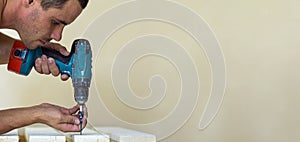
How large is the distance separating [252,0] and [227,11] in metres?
0.09

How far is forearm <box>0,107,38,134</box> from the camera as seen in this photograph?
44.1 inches

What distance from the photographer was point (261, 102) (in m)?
1.83

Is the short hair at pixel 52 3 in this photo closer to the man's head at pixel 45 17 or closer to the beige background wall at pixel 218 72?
the man's head at pixel 45 17

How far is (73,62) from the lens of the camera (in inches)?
45.9

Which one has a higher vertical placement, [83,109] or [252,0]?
[252,0]

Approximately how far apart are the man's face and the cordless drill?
60mm

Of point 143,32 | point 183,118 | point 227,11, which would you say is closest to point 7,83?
point 143,32

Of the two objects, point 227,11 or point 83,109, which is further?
point 227,11

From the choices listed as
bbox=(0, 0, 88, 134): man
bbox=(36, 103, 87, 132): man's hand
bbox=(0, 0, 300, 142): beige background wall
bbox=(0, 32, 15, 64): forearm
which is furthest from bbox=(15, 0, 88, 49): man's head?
bbox=(0, 0, 300, 142): beige background wall

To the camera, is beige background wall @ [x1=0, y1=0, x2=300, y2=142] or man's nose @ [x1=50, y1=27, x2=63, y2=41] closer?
man's nose @ [x1=50, y1=27, x2=63, y2=41]

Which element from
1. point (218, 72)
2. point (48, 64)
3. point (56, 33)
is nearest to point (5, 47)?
point (48, 64)

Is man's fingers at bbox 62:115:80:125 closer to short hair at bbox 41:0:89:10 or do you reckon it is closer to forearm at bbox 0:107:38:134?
forearm at bbox 0:107:38:134

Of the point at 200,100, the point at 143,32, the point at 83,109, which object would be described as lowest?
the point at 83,109

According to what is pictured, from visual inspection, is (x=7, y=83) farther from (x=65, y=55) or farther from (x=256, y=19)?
(x=256, y=19)
